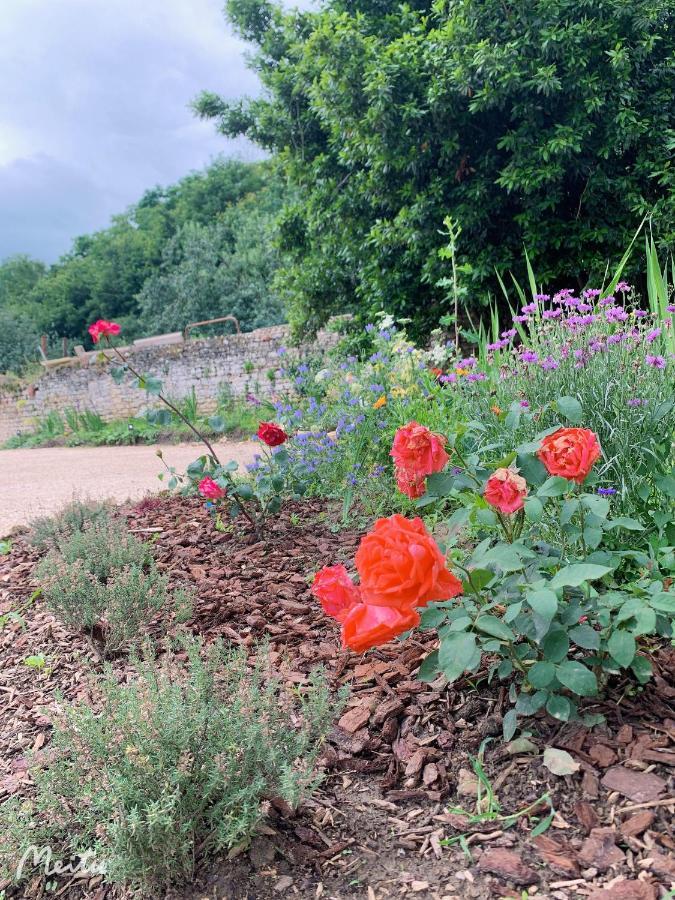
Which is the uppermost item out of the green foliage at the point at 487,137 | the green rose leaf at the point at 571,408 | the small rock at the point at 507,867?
the green foliage at the point at 487,137

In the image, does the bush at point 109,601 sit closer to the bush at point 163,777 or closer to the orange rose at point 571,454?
the bush at point 163,777

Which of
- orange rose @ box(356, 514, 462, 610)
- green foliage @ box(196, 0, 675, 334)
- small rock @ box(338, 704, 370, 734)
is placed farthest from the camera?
green foliage @ box(196, 0, 675, 334)

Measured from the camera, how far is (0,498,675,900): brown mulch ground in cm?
112

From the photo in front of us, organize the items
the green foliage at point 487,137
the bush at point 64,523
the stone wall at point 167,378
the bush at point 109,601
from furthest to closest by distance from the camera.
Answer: the stone wall at point 167,378, the green foliage at point 487,137, the bush at point 64,523, the bush at point 109,601

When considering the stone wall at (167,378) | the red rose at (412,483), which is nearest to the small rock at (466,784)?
the red rose at (412,483)

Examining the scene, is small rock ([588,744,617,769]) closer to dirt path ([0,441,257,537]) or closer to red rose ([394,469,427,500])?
red rose ([394,469,427,500])

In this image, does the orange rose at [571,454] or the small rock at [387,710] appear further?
the small rock at [387,710]

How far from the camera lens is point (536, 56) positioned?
632cm

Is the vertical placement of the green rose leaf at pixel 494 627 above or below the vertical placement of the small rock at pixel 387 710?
above

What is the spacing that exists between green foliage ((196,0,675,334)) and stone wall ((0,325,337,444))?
2.91m

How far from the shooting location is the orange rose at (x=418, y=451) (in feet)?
4.56

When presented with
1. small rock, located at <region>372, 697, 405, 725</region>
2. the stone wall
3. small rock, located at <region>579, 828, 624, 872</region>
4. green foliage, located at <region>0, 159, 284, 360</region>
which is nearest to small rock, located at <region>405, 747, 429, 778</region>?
small rock, located at <region>372, 697, 405, 725</region>

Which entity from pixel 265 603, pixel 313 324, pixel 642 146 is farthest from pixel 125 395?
pixel 265 603

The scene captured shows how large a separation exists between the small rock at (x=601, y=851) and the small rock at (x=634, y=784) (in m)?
0.10
